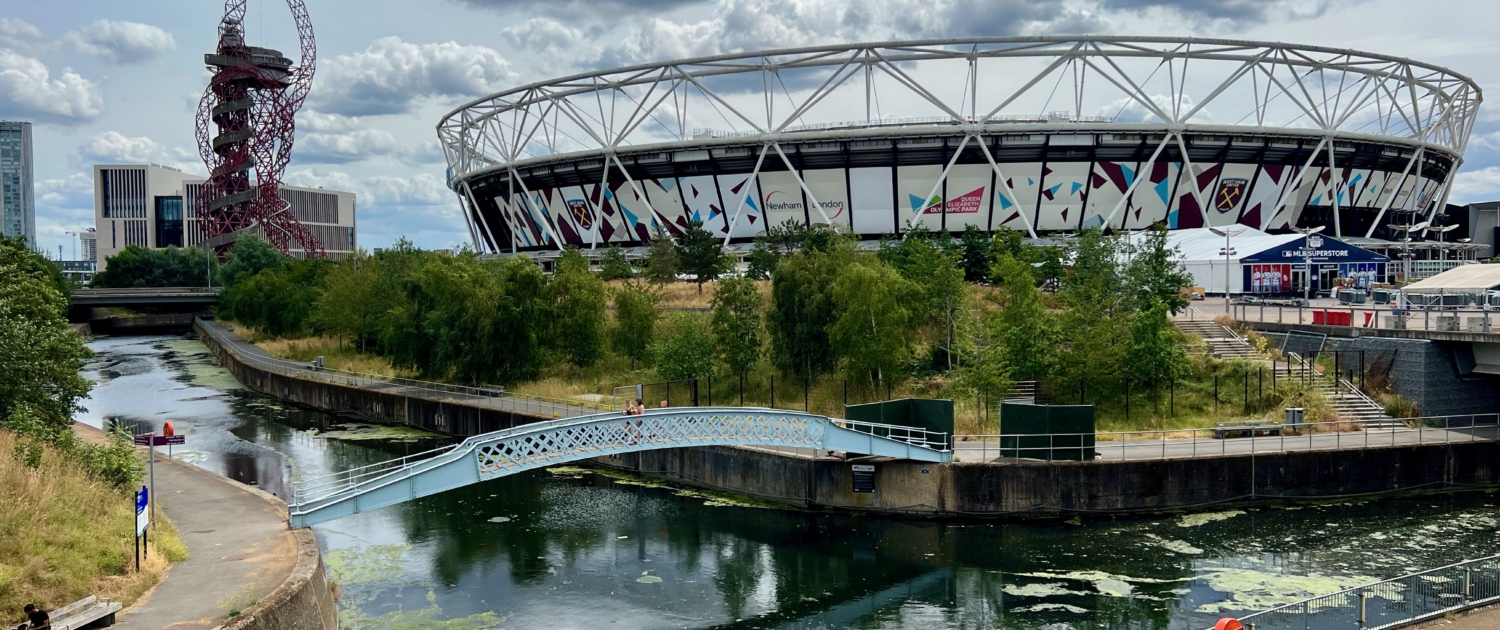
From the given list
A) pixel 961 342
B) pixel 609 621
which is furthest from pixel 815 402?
pixel 609 621

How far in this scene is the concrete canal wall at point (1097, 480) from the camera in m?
26.1

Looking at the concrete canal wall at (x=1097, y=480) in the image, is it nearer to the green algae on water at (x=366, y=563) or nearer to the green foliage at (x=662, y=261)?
the green algae on water at (x=366, y=563)

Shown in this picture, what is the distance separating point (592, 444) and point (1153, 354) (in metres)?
17.9

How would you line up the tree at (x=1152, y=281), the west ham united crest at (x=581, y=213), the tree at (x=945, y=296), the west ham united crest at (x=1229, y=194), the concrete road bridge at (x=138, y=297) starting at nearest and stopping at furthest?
the tree at (x=945, y=296) < the tree at (x=1152, y=281) < the west ham united crest at (x=1229, y=194) < the west ham united crest at (x=581, y=213) < the concrete road bridge at (x=138, y=297)

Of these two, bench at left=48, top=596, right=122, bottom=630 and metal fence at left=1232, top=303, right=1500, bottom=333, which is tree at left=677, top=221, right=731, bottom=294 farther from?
bench at left=48, top=596, right=122, bottom=630

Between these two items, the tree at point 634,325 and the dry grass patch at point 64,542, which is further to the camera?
the tree at point 634,325

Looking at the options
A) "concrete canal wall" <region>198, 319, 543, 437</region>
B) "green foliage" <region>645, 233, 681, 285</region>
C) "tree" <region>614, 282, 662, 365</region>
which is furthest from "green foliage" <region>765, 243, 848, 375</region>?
"green foliage" <region>645, 233, 681, 285</region>

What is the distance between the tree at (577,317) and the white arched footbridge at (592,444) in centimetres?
1631

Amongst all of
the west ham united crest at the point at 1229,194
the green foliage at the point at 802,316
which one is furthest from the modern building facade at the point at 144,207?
the green foliage at the point at 802,316

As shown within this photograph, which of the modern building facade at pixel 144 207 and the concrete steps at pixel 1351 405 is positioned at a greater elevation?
the modern building facade at pixel 144 207

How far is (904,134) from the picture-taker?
6134 cm

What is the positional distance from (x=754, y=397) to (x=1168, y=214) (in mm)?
39591

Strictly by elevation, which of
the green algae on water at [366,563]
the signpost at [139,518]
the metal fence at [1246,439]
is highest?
the signpost at [139,518]

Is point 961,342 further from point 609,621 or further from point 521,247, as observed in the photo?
point 521,247
